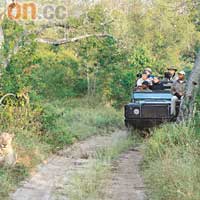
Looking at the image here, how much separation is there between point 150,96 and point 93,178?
5463 mm

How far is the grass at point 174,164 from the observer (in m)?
5.54

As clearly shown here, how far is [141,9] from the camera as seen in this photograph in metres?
28.0

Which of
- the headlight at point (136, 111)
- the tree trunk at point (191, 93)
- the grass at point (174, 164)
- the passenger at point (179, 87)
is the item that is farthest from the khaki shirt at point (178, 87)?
the grass at point (174, 164)

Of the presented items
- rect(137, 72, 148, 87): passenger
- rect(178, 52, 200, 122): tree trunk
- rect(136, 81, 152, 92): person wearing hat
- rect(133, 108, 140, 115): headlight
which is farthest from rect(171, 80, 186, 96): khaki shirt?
rect(178, 52, 200, 122): tree trunk

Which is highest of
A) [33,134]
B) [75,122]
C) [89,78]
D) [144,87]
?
[144,87]

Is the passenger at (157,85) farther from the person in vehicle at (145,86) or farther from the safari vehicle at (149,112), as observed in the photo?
the safari vehicle at (149,112)

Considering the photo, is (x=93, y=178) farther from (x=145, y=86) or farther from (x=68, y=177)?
(x=145, y=86)

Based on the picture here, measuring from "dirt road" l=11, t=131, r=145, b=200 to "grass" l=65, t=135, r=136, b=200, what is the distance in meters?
0.11

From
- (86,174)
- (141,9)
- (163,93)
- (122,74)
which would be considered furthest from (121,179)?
(141,9)

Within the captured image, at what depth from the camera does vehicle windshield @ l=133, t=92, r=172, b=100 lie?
463 inches

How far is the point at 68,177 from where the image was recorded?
285 inches

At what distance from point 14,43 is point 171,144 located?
3.89m

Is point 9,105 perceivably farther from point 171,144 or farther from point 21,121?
point 171,144

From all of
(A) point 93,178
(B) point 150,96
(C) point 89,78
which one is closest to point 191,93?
(B) point 150,96
